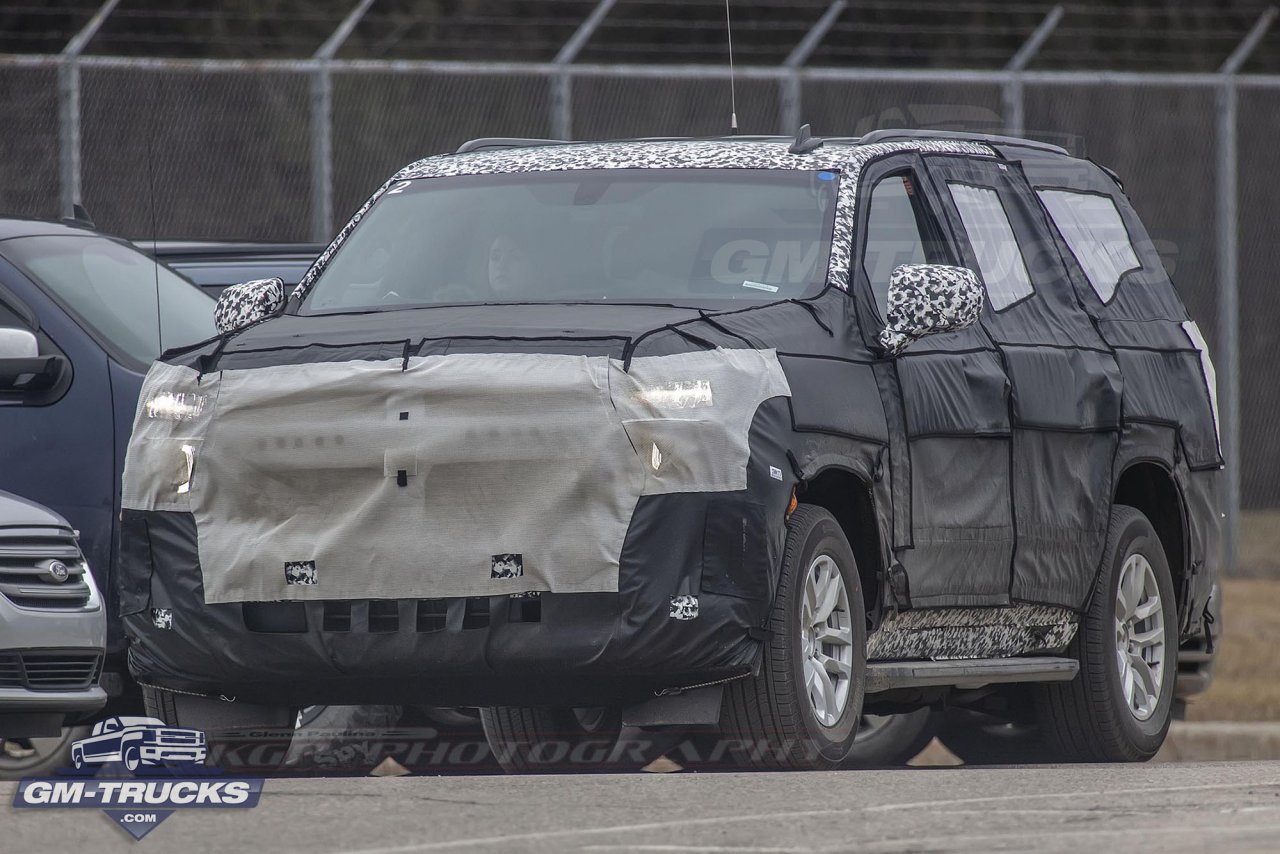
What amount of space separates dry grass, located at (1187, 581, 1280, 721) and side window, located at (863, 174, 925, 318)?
488cm

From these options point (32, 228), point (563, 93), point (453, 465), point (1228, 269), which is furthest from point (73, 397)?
point (1228, 269)

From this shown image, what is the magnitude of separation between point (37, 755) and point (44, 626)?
1230 millimetres

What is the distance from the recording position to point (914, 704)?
29.4 feet

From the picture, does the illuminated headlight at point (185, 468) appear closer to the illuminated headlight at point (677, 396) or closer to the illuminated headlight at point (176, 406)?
the illuminated headlight at point (176, 406)

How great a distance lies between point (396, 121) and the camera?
16969 millimetres

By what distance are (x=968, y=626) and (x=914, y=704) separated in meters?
0.46

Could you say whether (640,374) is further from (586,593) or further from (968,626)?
(968,626)

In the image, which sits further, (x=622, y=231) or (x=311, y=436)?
(x=622, y=231)

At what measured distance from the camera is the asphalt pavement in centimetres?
604

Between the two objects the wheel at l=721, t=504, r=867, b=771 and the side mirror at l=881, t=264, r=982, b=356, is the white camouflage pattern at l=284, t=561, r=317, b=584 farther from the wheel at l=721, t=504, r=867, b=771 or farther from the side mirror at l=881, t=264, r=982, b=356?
the side mirror at l=881, t=264, r=982, b=356

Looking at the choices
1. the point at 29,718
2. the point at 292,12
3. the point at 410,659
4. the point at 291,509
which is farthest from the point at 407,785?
the point at 292,12

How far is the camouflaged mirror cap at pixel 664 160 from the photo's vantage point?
8555 mm

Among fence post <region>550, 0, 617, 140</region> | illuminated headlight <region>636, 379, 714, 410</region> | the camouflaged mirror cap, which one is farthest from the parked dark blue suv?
fence post <region>550, 0, 617, 140</region>

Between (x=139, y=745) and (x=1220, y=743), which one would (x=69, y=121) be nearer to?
(x=1220, y=743)
